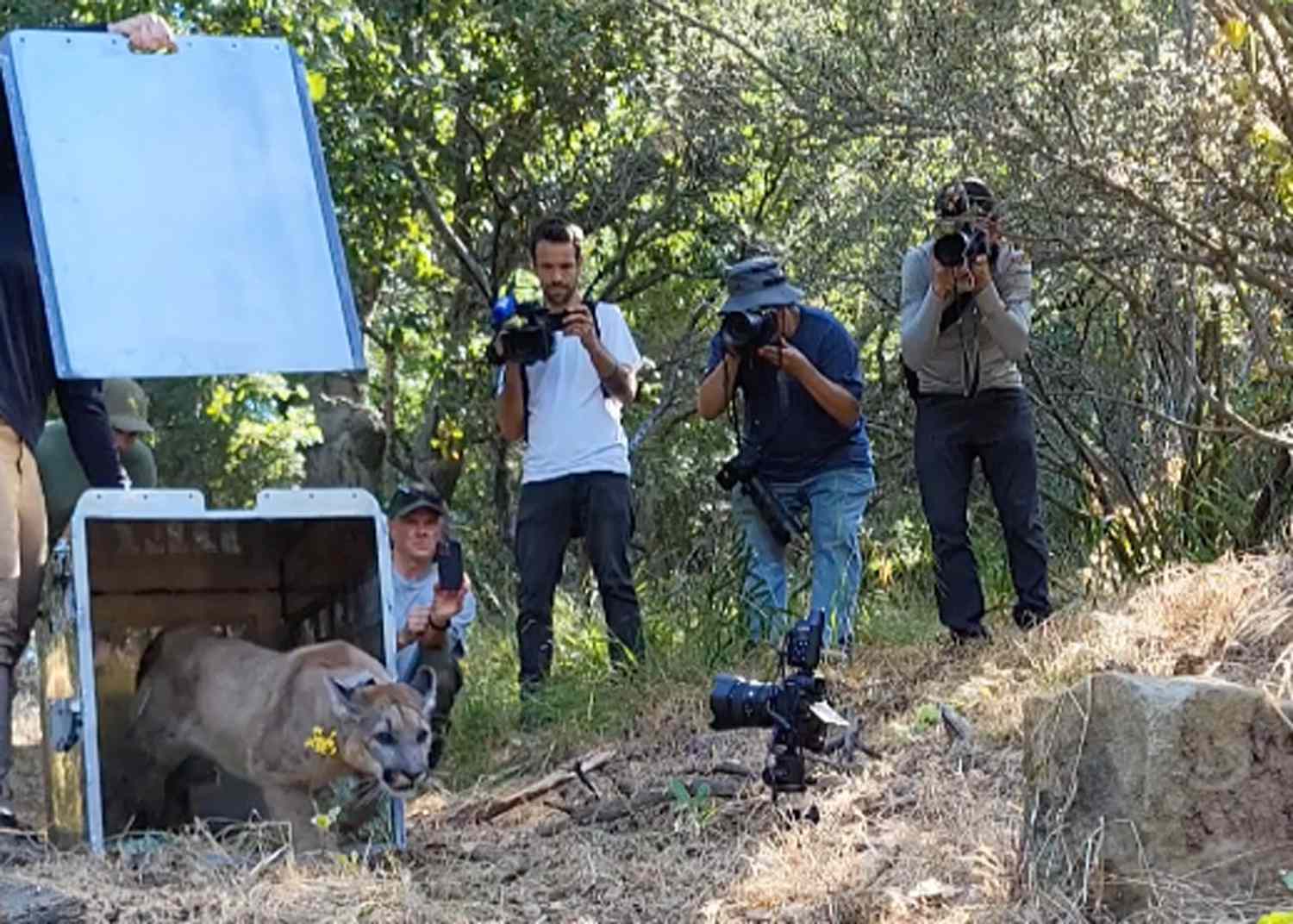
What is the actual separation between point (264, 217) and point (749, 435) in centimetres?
216

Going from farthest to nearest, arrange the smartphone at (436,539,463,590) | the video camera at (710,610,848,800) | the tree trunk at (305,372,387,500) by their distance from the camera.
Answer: the tree trunk at (305,372,387,500), the smartphone at (436,539,463,590), the video camera at (710,610,848,800)

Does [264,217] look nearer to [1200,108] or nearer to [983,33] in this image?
[983,33]

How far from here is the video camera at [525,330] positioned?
7125 millimetres

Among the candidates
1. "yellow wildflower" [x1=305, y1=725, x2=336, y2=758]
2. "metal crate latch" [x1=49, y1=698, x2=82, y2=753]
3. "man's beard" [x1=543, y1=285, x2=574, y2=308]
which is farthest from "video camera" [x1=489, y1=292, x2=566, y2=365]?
"metal crate latch" [x1=49, y1=698, x2=82, y2=753]

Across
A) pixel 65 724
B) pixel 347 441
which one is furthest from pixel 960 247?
pixel 347 441

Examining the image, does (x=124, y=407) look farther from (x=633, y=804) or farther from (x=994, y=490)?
(x=994, y=490)

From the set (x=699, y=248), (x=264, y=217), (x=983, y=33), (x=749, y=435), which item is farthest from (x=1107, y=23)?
(x=699, y=248)

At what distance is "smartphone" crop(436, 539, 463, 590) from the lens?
21.9 feet

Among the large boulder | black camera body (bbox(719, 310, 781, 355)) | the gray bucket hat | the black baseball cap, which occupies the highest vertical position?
the gray bucket hat

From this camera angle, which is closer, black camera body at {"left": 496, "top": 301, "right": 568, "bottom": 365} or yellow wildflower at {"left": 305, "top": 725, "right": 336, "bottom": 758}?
yellow wildflower at {"left": 305, "top": 725, "right": 336, "bottom": 758}

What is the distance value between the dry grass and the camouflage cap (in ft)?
6.55

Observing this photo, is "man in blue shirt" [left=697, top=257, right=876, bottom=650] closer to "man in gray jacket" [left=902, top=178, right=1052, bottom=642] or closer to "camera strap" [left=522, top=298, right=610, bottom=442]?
"man in gray jacket" [left=902, top=178, right=1052, bottom=642]

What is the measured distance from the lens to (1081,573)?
27.1 feet

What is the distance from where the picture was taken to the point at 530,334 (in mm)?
7125
